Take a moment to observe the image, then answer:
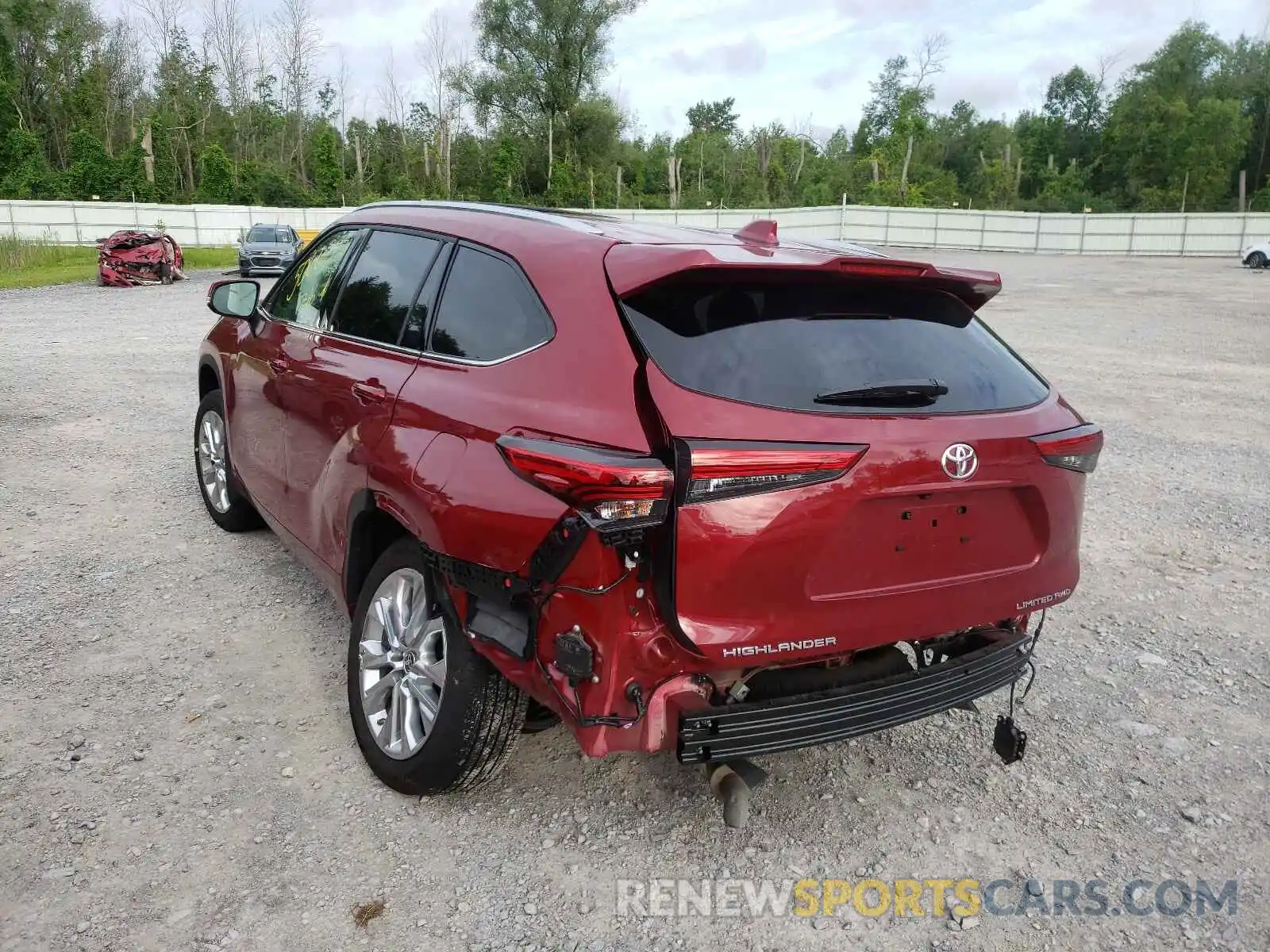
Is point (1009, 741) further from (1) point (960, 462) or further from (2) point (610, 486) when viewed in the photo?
(2) point (610, 486)

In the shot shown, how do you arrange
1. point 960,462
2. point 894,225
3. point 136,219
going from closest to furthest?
point 960,462 → point 136,219 → point 894,225

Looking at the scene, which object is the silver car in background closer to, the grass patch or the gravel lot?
the grass patch

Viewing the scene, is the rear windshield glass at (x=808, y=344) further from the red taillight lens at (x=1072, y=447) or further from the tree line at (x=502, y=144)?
the tree line at (x=502, y=144)

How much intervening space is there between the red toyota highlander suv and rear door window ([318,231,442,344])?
8cm

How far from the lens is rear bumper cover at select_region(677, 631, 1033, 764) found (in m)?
2.55

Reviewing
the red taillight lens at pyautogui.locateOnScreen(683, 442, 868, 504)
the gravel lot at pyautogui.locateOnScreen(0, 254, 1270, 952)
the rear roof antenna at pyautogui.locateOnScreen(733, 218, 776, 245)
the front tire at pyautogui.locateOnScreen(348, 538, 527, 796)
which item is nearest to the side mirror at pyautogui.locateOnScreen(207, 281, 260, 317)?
the gravel lot at pyautogui.locateOnScreen(0, 254, 1270, 952)

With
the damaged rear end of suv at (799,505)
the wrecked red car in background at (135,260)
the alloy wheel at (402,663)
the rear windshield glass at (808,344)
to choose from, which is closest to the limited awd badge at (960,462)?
the damaged rear end of suv at (799,505)

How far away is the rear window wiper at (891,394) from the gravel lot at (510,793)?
1.38m

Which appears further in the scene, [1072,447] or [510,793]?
[510,793]

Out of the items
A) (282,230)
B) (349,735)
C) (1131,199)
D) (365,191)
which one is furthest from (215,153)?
(1131,199)

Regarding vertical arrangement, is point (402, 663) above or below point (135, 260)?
below

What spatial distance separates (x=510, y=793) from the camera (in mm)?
3246

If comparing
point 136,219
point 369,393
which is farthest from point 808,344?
point 136,219

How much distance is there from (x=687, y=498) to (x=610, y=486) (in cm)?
19
